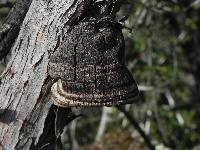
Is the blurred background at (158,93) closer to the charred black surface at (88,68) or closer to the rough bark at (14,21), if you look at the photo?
→ the rough bark at (14,21)

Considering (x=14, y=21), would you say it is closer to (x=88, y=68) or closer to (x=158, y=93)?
(x=88, y=68)

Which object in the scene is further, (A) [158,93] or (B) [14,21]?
(A) [158,93]

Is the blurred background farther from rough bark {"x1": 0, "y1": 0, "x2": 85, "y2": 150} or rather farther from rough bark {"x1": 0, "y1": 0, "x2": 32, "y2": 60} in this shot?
rough bark {"x1": 0, "y1": 0, "x2": 85, "y2": 150}

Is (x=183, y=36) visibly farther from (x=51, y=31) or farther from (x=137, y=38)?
(x=51, y=31)

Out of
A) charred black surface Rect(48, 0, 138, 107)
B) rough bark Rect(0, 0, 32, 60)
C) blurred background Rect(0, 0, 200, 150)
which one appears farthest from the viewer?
blurred background Rect(0, 0, 200, 150)

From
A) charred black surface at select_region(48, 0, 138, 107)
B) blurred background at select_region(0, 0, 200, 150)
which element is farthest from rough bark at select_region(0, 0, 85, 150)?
blurred background at select_region(0, 0, 200, 150)

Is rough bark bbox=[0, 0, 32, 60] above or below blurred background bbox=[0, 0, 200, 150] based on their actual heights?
above

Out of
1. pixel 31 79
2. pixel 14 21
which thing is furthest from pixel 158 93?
pixel 31 79

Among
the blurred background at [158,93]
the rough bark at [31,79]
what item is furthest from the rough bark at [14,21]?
the blurred background at [158,93]
